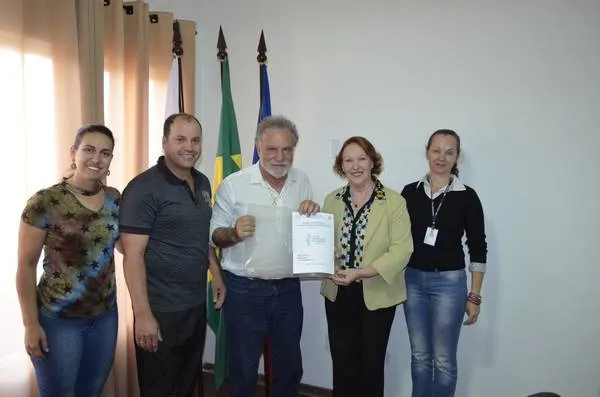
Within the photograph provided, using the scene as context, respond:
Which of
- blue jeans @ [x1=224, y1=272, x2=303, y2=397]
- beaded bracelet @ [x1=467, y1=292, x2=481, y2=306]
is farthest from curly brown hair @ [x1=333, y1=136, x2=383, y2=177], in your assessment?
beaded bracelet @ [x1=467, y1=292, x2=481, y2=306]

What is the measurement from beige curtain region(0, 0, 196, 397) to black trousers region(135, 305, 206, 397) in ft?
2.38

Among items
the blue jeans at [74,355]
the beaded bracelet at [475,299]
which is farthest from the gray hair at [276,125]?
the beaded bracelet at [475,299]

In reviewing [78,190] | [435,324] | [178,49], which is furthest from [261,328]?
[178,49]

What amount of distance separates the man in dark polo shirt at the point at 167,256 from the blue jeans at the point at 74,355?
0.17m

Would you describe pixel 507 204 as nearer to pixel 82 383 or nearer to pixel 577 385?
pixel 577 385

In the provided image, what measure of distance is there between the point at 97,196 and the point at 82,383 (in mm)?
831

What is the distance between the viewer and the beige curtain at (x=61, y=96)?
1992mm

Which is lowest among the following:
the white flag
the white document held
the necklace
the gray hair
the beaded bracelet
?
the beaded bracelet

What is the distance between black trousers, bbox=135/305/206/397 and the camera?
1836 mm

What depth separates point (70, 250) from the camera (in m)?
1.70

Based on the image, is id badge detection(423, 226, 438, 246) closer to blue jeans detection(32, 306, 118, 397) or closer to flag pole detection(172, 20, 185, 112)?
blue jeans detection(32, 306, 118, 397)

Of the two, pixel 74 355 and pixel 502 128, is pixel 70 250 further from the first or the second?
pixel 502 128

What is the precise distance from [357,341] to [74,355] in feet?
4.21

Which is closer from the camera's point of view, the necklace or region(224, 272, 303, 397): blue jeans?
the necklace
